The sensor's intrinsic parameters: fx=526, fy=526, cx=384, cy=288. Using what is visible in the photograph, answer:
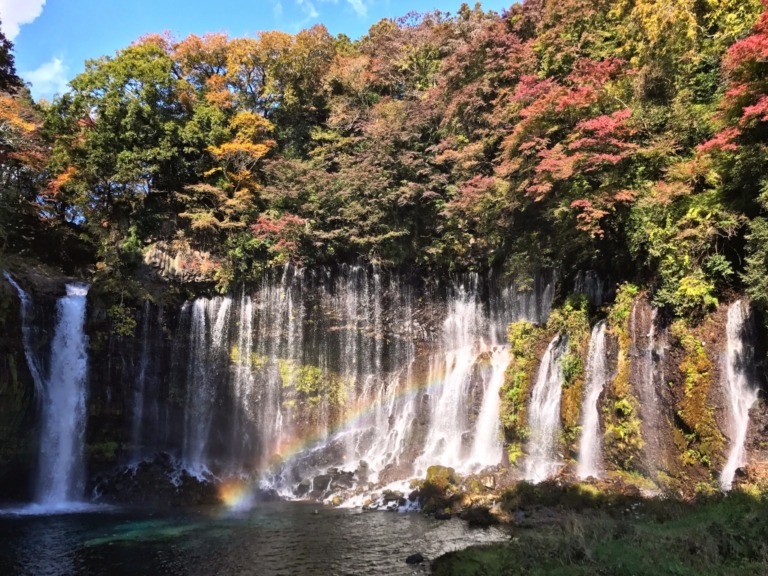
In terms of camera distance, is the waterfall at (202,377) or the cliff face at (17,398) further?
the waterfall at (202,377)

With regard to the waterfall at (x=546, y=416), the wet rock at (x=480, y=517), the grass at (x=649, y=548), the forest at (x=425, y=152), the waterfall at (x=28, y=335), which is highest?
the forest at (x=425, y=152)

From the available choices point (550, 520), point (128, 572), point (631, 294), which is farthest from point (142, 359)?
point (631, 294)

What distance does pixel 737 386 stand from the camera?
1305 centimetres

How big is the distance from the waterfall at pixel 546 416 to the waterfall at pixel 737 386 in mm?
5402

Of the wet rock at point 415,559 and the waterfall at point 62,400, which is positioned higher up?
the waterfall at point 62,400

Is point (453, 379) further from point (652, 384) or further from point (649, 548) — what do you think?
point (649, 548)

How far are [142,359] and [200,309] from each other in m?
3.34

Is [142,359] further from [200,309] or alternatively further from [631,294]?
[631,294]

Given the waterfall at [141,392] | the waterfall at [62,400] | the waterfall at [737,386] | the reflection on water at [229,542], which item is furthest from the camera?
the waterfall at [141,392]

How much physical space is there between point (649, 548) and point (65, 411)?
2239 centimetres

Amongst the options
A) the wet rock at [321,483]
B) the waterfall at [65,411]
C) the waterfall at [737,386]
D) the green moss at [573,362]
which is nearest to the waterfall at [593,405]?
the green moss at [573,362]

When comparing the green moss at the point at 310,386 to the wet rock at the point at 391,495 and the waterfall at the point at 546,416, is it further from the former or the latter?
the waterfall at the point at 546,416

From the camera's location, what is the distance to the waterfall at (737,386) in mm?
12523

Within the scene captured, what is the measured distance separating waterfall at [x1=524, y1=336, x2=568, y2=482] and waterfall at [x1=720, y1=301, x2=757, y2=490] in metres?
5.40
